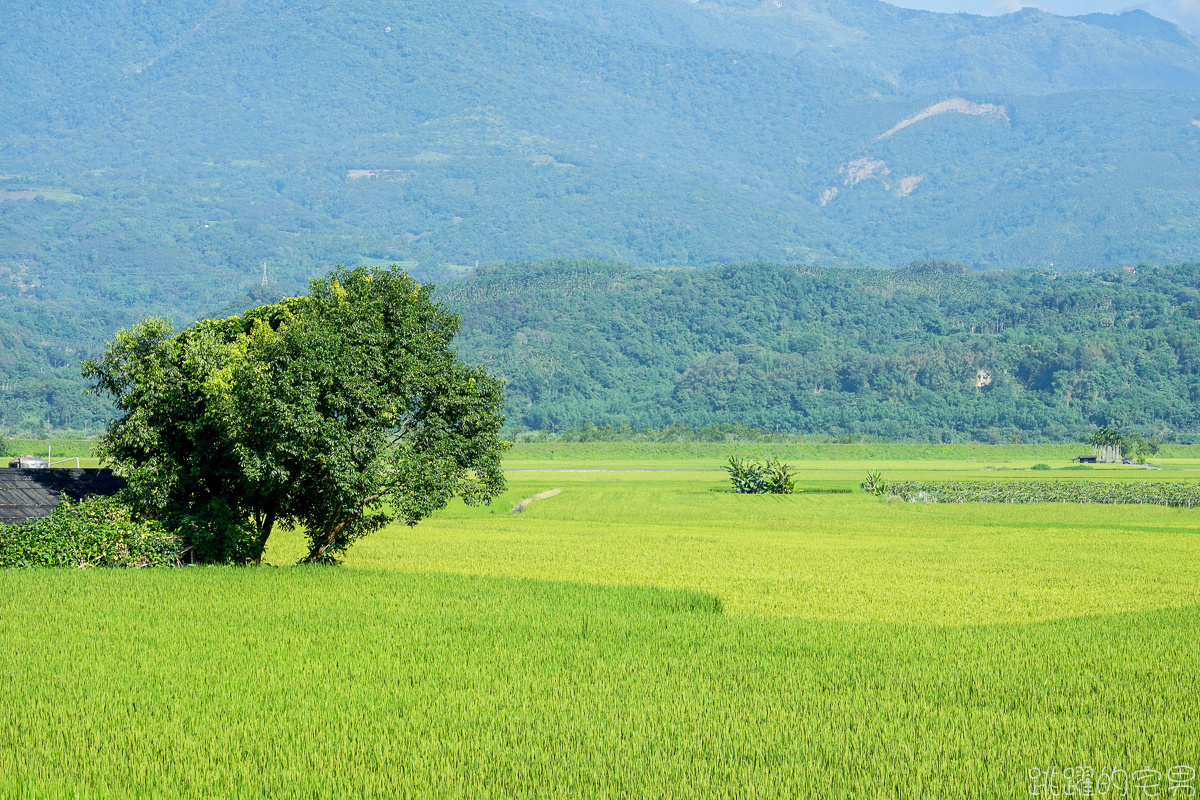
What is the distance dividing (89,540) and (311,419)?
19.4ft

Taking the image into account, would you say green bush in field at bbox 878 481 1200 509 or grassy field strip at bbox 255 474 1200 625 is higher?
grassy field strip at bbox 255 474 1200 625

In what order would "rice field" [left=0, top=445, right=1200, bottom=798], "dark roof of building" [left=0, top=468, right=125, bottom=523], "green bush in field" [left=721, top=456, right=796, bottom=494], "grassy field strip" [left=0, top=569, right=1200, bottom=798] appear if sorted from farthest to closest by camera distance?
"green bush in field" [left=721, top=456, right=796, bottom=494] → "dark roof of building" [left=0, top=468, right=125, bottom=523] → "rice field" [left=0, top=445, right=1200, bottom=798] → "grassy field strip" [left=0, top=569, right=1200, bottom=798]

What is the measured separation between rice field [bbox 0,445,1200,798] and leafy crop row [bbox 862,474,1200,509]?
99.0 ft

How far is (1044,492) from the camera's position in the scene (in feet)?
194

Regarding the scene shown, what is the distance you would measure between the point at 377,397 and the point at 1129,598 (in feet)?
50.8

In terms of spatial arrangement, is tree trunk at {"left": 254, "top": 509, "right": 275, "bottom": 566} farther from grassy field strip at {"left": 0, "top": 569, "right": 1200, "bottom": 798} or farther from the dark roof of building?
→ grassy field strip at {"left": 0, "top": 569, "right": 1200, "bottom": 798}

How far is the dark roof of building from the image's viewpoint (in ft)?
86.0

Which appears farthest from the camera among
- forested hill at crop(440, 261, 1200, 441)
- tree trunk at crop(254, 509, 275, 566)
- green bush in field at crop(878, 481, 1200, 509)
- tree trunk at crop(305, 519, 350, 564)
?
forested hill at crop(440, 261, 1200, 441)

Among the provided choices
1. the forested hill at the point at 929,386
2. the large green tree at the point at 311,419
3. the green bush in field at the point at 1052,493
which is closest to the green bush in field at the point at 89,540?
the large green tree at the point at 311,419

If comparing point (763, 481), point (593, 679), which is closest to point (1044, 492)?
point (763, 481)

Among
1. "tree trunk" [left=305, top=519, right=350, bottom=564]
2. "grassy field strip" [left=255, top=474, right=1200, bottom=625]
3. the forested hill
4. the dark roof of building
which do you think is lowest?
"grassy field strip" [left=255, top=474, right=1200, bottom=625]

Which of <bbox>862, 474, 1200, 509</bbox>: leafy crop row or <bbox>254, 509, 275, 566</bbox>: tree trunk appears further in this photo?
<bbox>862, 474, 1200, 509</bbox>: leafy crop row

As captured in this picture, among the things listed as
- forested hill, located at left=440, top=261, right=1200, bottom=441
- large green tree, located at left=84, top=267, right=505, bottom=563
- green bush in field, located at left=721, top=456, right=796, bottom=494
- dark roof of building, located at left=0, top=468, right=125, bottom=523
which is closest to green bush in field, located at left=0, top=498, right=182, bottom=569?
large green tree, located at left=84, top=267, right=505, bottom=563

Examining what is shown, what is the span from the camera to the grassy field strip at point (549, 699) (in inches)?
395
